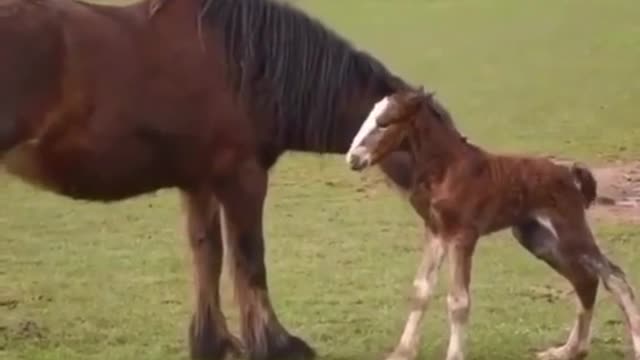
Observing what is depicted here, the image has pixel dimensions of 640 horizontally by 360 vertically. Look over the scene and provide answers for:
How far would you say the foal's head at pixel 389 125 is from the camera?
731cm

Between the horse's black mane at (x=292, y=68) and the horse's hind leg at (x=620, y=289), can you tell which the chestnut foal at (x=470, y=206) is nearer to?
the horse's hind leg at (x=620, y=289)

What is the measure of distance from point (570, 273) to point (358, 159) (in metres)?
1.45

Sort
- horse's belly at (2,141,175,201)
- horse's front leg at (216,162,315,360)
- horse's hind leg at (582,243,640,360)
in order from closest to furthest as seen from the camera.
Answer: horse's belly at (2,141,175,201)
horse's hind leg at (582,243,640,360)
horse's front leg at (216,162,315,360)

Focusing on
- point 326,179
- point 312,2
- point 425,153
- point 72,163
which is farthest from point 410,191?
point 312,2

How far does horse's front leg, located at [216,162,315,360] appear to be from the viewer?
784 centimetres

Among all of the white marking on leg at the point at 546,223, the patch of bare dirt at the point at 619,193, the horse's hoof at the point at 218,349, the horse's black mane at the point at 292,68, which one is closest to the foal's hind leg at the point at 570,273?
the white marking on leg at the point at 546,223

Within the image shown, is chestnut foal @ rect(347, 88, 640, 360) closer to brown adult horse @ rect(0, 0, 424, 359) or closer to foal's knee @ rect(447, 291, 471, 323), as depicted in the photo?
foal's knee @ rect(447, 291, 471, 323)

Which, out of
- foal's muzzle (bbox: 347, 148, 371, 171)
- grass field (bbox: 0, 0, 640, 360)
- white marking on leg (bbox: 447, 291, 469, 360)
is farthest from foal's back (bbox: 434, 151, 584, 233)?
grass field (bbox: 0, 0, 640, 360)

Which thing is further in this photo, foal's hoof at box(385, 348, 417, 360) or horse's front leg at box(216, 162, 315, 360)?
horse's front leg at box(216, 162, 315, 360)

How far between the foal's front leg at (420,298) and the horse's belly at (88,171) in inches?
55.1

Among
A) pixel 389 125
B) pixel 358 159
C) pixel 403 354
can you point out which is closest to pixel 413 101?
pixel 389 125

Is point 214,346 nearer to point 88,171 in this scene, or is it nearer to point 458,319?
point 88,171

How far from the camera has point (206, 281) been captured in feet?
27.0

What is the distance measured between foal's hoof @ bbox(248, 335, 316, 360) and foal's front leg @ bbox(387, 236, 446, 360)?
2.18ft
